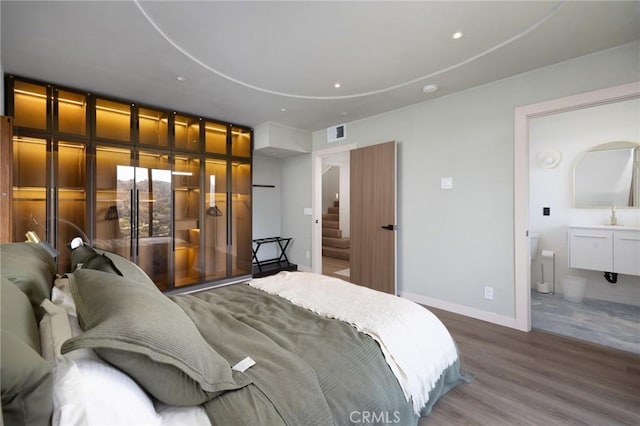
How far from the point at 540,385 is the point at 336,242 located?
5.13 m

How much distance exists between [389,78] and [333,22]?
1053mm

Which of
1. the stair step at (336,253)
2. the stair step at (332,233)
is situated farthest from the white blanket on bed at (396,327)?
the stair step at (332,233)

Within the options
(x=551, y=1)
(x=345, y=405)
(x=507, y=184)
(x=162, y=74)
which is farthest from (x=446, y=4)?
(x=162, y=74)

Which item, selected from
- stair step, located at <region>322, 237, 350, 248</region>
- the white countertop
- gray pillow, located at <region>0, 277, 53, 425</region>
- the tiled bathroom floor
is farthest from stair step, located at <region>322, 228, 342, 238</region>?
gray pillow, located at <region>0, 277, 53, 425</region>

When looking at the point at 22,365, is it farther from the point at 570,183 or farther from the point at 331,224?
the point at 331,224

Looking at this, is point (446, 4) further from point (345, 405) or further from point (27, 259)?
point (27, 259)

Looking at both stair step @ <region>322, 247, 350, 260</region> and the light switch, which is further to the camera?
stair step @ <region>322, 247, 350, 260</region>

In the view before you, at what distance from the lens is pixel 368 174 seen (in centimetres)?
392

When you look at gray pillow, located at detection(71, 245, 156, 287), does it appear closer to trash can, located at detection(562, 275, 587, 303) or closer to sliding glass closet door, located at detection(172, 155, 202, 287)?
sliding glass closet door, located at detection(172, 155, 202, 287)

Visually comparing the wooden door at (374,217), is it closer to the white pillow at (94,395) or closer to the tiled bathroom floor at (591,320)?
the tiled bathroom floor at (591,320)

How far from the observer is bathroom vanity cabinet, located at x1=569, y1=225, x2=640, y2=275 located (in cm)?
313

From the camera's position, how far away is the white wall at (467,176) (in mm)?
2588

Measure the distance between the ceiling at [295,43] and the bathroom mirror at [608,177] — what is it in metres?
1.93

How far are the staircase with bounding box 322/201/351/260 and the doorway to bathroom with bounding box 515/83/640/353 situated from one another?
3.62 m
